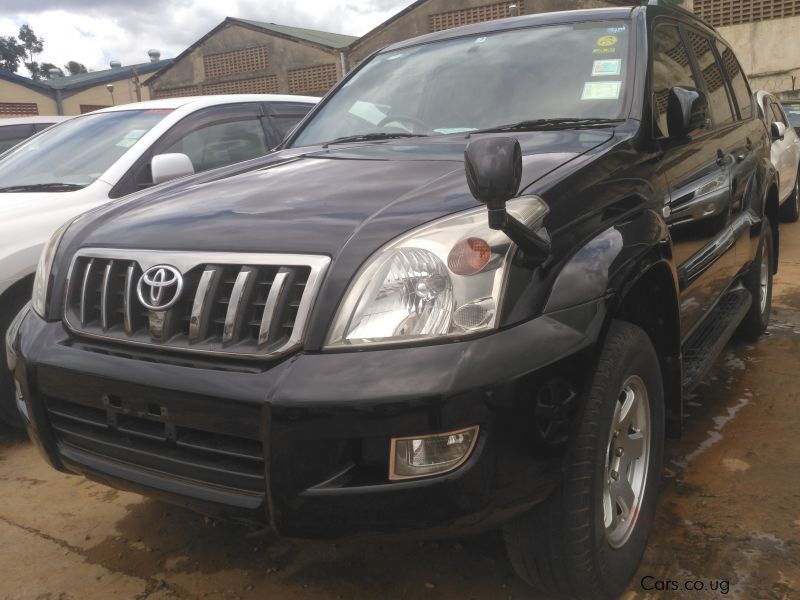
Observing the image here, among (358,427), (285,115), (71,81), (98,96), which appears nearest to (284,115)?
(285,115)

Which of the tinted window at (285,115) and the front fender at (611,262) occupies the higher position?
the tinted window at (285,115)

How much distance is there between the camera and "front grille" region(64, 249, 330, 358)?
178cm

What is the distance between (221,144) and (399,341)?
3.48 metres

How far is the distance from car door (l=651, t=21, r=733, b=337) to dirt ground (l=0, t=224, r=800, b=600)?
61 cm

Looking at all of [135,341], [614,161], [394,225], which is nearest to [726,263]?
[614,161]

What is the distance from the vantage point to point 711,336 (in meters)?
3.26

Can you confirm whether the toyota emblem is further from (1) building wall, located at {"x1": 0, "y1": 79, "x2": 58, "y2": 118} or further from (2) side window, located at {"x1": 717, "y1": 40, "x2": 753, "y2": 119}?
(1) building wall, located at {"x1": 0, "y1": 79, "x2": 58, "y2": 118}

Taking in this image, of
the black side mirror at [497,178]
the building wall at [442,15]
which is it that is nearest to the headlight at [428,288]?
the black side mirror at [497,178]

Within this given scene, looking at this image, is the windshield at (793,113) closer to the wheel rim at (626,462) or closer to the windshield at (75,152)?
the windshield at (75,152)

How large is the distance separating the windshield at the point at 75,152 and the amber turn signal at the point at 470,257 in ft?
9.94

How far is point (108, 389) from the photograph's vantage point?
1957 millimetres

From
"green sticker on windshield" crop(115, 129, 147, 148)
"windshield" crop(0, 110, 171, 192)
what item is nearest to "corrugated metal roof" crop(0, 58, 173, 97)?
"windshield" crop(0, 110, 171, 192)

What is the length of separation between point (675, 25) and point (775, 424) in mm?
1859

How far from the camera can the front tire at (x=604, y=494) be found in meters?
1.87
